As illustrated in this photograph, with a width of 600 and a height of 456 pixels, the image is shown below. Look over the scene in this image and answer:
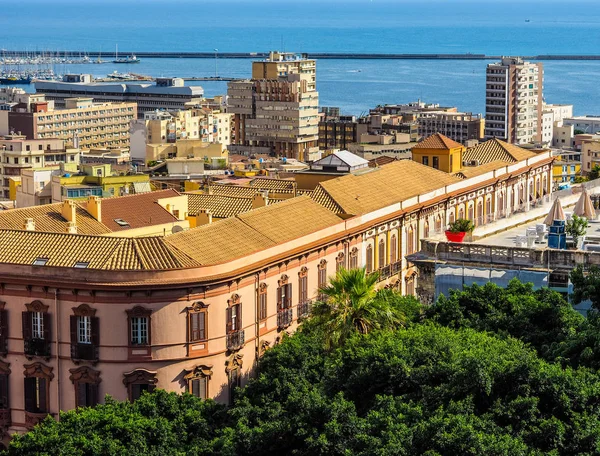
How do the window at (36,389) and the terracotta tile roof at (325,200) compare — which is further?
the terracotta tile roof at (325,200)

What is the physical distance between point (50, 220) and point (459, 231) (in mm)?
17146

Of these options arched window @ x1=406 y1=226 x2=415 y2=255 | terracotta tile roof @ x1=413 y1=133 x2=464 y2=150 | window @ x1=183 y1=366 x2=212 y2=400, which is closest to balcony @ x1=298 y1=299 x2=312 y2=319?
window @ x1=183 y1=366 x2=212 y2=400

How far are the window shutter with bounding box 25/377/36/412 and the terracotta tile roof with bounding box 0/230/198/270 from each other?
3.68 m

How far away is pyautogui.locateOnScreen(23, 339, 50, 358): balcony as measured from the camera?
44500mm

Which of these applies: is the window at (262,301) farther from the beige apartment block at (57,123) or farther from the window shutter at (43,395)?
the beige apartment block at (57,123)

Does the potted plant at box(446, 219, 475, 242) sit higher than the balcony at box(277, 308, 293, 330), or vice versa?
the potted plant at box(446, 219, 475, 242)

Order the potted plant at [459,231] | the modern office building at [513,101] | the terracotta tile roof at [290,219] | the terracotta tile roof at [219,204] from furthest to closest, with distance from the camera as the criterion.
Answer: the modern office building at [513,101], the terracotta tile roof at [219,204], the terracotta tile roof at [290,219], the potted plant at [459,231]

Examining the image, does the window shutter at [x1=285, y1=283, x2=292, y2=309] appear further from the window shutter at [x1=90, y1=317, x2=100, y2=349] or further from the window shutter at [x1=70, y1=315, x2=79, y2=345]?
the window shutter at [x1=70, y1=315, x2=79, y2=345]

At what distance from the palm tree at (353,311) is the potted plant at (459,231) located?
2686 mm

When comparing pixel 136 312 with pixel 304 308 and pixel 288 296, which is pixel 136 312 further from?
pixel 304 308

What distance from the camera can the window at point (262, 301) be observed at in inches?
1845

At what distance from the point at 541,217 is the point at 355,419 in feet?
62.0

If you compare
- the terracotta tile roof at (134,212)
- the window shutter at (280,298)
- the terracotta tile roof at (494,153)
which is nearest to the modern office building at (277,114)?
the terracotta tile roof at (494,153)

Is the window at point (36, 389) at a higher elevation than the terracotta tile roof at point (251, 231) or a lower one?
lower
